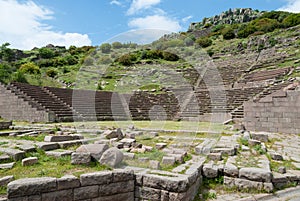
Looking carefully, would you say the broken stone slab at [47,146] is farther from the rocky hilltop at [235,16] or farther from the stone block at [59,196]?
the rocky hilltop at [235,16]

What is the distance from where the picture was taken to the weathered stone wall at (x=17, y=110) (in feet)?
42.6

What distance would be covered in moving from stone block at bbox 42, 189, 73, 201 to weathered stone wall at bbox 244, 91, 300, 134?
8989mm

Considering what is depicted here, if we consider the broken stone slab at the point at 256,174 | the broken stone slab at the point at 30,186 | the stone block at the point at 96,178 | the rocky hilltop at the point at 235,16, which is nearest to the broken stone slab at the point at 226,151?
the broken stone slab at the point at 256,174

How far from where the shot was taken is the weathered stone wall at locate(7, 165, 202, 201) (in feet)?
10.0

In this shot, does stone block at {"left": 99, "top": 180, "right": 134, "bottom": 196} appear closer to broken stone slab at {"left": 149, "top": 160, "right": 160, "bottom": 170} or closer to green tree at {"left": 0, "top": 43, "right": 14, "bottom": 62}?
broken stone slab at {"left": 149, "top": 160, "right": 160, "bottom": 170}

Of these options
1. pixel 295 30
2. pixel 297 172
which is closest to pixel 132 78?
pixel 297 172

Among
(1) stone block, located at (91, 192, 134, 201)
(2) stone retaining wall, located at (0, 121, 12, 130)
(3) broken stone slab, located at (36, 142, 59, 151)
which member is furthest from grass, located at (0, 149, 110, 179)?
(2) stone retaining wall, located at (0, 121, 12, 130)

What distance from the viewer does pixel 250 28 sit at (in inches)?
1893

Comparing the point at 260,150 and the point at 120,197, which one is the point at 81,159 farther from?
the point at 260,150

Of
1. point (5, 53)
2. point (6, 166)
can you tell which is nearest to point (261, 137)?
point (6, 166)

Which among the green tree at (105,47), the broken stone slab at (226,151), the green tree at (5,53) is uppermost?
the green tree at (5,53)

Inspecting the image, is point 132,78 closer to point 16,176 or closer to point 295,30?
point 16,176

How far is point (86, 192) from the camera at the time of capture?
133 inches

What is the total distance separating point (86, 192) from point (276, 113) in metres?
8.86
